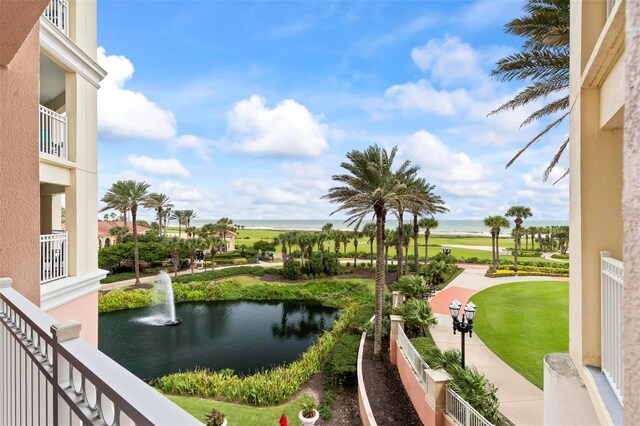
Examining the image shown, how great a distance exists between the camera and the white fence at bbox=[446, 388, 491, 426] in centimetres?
717

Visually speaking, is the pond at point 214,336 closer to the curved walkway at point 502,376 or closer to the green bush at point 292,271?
the green bush at point 292,271

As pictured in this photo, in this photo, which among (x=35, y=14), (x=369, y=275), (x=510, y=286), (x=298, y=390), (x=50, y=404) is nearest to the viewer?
(x=50, y=404)

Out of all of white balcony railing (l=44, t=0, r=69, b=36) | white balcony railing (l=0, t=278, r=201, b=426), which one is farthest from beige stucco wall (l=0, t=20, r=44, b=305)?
white balcony railing (l=44, t=0, r=69, b=36)

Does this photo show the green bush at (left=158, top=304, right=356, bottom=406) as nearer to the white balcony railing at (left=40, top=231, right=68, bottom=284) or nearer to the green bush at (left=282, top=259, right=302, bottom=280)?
the white balcony railing at (left=40, top=231, right=68, bottom=284)

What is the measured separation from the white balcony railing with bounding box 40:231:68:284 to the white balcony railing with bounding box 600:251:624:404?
9451mm

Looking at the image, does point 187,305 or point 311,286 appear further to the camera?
point 311,286

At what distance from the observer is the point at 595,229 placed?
14.1 ft

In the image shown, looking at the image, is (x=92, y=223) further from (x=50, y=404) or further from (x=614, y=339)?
(x=614, y=339)

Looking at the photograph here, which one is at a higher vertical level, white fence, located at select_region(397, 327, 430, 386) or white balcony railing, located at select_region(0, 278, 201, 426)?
white balcony railing, located at select_region(0, 278, 201, 426)

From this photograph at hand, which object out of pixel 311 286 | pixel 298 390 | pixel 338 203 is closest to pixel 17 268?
pixel 298 390

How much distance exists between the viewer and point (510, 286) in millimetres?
25281

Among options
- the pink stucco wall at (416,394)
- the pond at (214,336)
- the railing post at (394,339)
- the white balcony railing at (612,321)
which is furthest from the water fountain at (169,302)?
the white balcony railing at (612,321)

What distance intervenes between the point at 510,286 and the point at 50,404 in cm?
2926

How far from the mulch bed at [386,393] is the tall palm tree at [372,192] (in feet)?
2.51
